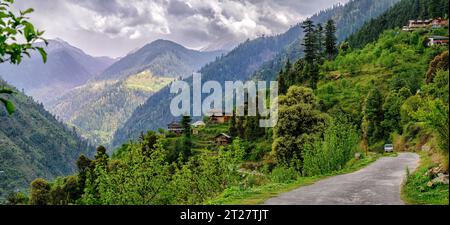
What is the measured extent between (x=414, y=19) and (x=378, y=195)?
350 feet

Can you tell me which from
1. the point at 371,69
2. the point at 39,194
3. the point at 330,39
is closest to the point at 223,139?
the point at 371,69

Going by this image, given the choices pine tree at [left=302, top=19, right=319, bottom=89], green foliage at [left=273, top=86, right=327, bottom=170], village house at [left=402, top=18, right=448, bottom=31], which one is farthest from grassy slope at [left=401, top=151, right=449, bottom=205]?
village house at [left=402, top=18, right=448, bottom=31]

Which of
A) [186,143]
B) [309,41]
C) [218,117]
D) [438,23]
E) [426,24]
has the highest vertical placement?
[426,24]

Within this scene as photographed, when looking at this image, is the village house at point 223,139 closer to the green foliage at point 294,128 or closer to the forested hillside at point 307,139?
the forested hillside at point 307,139

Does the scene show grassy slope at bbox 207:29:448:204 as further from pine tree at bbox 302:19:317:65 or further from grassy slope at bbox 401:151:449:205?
grassy slope at bbox 401:151:449:205

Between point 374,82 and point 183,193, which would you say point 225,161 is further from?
point 374,82

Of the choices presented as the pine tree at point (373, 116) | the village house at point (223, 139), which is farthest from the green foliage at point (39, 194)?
the pine tree at point (373, 116)

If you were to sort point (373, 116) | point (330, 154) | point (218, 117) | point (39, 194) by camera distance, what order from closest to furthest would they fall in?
point (330, 154) → point (373, 116) → point (39, 194) → point (218, 117)

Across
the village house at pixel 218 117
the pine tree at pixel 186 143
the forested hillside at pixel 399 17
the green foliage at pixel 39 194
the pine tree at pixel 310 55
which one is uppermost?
the forested hillside at pixel 399 17

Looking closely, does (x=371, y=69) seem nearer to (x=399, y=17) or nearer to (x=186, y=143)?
(x=186, y=143)

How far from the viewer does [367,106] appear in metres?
61.4

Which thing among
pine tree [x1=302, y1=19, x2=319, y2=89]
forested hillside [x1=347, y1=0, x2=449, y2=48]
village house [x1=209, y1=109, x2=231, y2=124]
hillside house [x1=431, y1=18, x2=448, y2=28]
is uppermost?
forested hillside [x1=347, y1=0, x2=449, y2=48]

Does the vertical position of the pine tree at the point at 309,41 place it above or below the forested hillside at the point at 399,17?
below
